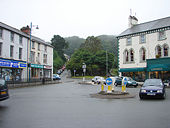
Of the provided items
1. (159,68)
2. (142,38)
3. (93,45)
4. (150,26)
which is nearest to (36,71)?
(142,38)

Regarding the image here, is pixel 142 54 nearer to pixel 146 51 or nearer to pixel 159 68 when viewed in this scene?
pixel 146 51

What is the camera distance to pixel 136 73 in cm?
3419

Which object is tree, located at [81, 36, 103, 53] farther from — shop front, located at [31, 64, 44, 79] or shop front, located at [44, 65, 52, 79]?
shop front, located at [31, 64, 44, 79]

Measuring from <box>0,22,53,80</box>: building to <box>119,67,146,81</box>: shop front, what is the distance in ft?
58.1

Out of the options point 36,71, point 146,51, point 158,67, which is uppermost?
point 146,51

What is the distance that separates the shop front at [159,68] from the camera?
29973mm

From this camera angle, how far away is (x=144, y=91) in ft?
40.2

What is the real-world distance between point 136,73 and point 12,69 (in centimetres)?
2233

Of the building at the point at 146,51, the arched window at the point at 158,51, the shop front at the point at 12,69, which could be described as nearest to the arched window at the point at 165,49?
the building at the point at 146,51

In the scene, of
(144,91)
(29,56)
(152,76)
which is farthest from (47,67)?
(144,91)

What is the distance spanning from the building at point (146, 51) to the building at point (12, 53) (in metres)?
18.9

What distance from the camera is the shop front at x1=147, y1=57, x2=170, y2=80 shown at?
1180 inches

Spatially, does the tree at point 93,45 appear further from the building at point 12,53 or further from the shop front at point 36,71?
the building at point 12,53

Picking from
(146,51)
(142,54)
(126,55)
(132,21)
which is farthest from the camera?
(132,21)
